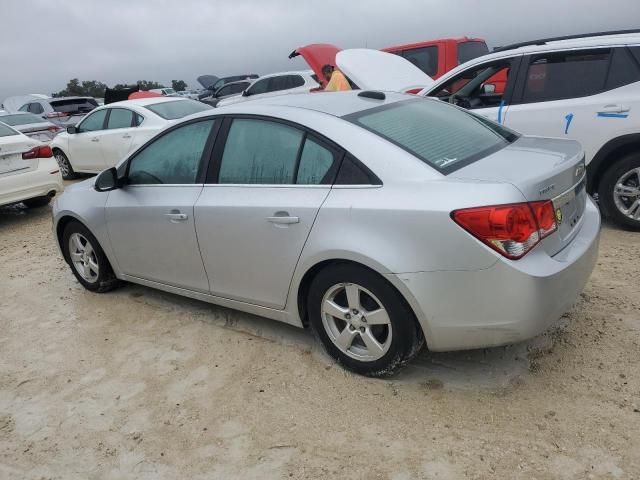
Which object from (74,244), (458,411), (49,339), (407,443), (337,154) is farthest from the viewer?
(74,244)

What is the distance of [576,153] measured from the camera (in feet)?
10.3

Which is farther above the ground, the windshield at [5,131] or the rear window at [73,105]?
the windshield at [5,131]

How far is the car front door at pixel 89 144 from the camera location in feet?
31.3

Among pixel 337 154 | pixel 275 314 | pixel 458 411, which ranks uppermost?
pixel 337 154

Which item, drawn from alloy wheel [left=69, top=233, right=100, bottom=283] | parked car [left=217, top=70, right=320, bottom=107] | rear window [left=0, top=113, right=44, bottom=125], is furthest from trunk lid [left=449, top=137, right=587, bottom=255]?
rear window [left=0, top=113, right=44, bottom=125]

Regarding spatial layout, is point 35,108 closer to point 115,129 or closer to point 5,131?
point 115,129

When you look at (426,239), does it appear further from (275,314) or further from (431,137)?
(275,314)

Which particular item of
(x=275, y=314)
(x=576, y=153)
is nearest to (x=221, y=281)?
(x=275, y=314)

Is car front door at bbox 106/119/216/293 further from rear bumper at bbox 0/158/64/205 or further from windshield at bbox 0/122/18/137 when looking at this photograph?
windshield at bbox 0/122/18/137

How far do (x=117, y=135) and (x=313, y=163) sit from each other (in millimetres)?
6982

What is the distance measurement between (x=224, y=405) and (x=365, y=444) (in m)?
0.84

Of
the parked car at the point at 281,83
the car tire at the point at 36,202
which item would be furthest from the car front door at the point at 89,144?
the parked car at the point at 281,83

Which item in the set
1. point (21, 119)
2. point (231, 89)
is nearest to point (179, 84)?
point (231, 89)

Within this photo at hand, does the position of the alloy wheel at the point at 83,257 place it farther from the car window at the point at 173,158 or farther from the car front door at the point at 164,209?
the car window at the point at 173,158
